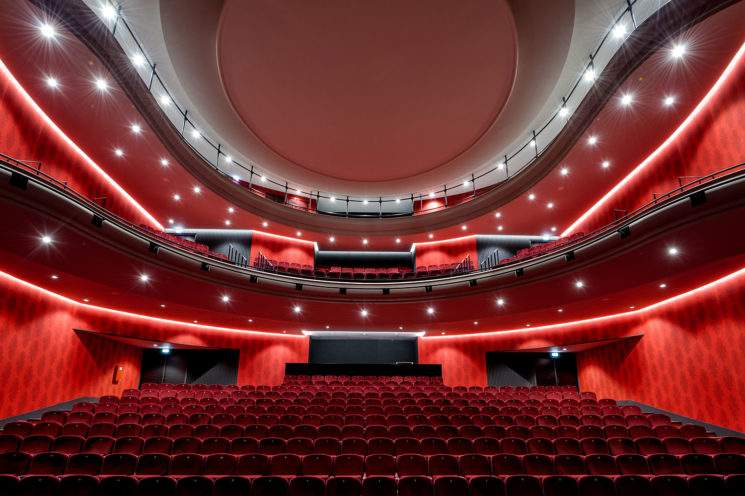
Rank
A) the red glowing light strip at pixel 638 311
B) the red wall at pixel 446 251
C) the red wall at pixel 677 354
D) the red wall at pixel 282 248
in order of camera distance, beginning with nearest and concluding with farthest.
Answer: the red wall at pixel 677 354
the red glowing light strip at pixel 638 311
the red wall at pixel 282 248
the red wall at pixel 446 251

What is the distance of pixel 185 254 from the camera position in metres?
7.98

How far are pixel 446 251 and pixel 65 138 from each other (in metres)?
11.2

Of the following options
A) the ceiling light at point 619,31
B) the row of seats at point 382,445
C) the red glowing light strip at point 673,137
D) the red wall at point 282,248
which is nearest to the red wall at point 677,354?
the row of seats at point 382,445

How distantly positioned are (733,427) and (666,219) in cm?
392

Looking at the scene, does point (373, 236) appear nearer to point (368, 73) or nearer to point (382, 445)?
point (368, 73)

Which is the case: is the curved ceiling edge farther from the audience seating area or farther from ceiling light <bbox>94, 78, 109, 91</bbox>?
the audience seating area

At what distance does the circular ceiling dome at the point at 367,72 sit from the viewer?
7.05 m

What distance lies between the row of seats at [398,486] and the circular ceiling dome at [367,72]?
23.3 ft

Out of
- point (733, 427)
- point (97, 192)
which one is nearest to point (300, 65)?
point (97, 192)

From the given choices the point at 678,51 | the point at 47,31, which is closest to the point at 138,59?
the point at 47,31

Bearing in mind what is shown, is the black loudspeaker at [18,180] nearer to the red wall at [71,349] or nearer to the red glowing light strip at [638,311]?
the red wall at [71,349]

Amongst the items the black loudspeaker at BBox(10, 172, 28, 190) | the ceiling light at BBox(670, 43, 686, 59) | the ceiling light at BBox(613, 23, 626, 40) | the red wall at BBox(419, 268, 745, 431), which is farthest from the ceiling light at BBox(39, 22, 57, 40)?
the red wall at BBox(419, 268, 745, 431)

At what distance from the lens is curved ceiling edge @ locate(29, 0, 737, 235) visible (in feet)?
18.4

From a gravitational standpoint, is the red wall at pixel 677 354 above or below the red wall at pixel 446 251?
below
